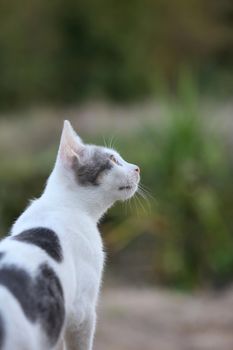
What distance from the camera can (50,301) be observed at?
3584mm

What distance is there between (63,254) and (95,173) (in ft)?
1.68

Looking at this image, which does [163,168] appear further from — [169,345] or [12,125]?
[12,125]

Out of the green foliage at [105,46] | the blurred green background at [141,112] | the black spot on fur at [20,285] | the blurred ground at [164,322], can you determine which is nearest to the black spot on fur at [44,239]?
Result: the black spot on fur at [20,285]

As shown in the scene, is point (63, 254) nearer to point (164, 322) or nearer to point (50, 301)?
point (50, 301)

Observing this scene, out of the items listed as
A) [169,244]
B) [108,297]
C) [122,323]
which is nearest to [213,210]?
[169,244]

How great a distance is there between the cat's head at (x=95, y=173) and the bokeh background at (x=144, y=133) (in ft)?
2.20

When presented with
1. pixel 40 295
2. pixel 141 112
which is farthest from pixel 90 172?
pixel 141 112

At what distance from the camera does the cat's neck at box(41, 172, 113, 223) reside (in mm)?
4184

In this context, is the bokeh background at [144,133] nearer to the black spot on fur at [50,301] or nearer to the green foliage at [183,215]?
the green foliage at [183,215]

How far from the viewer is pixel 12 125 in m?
18.8

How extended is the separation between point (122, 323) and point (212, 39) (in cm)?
1505

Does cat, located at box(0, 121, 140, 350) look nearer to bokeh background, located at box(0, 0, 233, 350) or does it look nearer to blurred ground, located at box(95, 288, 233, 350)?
bokeh background, located at box(0, 0, 233, 350)

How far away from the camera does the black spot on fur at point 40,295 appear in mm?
3516

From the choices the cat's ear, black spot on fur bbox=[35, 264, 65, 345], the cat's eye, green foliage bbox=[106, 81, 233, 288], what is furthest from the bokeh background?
black spot on fur bbox=[35, 264, 65, 345]
